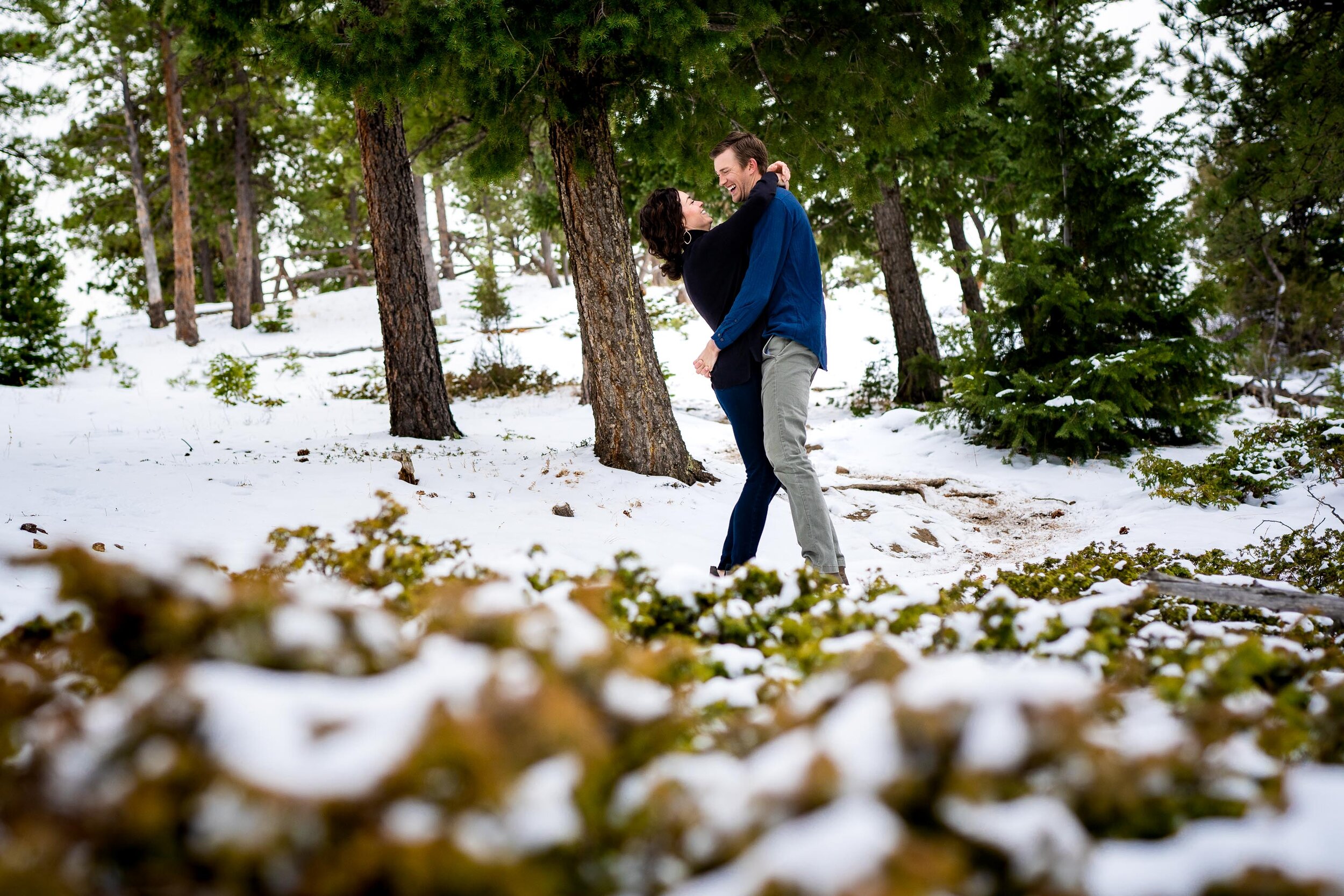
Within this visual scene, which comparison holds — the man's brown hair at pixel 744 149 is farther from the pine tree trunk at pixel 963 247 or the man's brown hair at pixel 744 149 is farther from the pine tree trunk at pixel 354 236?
the pine tree trunk at pixel 354 236

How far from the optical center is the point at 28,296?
11023 mm

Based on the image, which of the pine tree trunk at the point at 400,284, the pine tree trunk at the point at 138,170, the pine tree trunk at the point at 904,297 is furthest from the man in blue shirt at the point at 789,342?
the pine tree trunk at the point at 138,170

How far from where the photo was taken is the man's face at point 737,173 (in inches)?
142

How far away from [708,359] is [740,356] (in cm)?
14

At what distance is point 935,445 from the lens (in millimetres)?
8227

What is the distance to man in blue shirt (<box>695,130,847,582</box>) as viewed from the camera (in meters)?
3.38

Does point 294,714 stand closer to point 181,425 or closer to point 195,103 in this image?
point 181,425

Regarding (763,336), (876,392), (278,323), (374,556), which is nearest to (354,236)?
(278,323)

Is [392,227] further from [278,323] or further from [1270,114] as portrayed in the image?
[278,323]

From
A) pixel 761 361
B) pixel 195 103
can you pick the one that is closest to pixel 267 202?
pixel 195 103

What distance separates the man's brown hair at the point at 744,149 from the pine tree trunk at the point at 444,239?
75.2ft

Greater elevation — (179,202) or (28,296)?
(179,202)

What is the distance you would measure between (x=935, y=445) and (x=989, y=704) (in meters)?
7.72

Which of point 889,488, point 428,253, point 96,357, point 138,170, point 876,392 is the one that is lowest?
point 889,488
